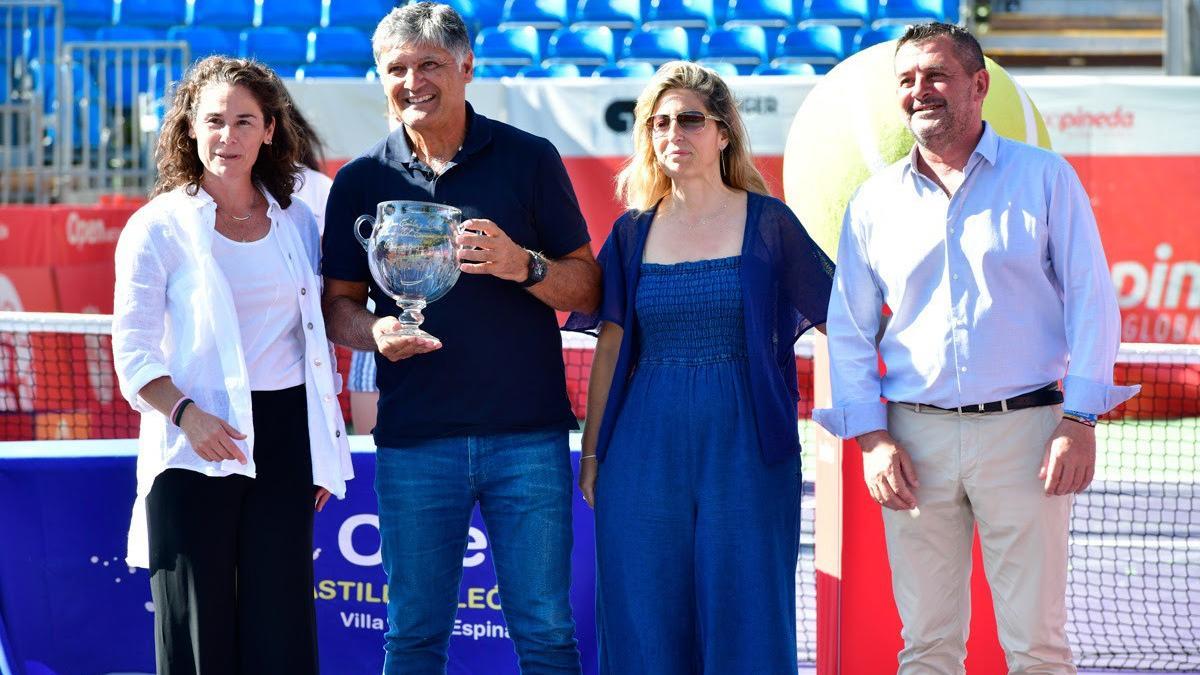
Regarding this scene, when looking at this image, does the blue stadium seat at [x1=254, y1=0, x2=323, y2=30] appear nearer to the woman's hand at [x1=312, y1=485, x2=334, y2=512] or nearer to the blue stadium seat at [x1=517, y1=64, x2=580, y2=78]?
the blue stadium seat at [x1=517, y1=64, x2=580, y2=78]

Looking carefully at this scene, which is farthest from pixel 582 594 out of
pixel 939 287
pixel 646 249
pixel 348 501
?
pixel 939 287

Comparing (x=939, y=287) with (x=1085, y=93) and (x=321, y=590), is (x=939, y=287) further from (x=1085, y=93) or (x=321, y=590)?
(x=1085, y=93)

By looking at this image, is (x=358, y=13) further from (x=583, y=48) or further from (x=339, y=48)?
(x=583, y=48)

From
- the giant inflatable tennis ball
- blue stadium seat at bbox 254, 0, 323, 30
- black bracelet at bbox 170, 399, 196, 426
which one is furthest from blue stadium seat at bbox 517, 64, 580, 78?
black bracelet at bbox 170, 399, 196, 426

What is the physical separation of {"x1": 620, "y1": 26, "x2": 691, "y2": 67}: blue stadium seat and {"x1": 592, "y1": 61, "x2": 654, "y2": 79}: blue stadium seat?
26 cm

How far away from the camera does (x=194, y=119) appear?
3326 millimetres

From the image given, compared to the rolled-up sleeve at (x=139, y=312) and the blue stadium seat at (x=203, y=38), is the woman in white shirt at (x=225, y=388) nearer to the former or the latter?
the rolled-up sleeve at (x=139, y=312)

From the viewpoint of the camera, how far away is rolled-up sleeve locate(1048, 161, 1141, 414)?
306cm

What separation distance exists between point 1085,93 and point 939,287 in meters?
7.51

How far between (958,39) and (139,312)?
210 centimetres

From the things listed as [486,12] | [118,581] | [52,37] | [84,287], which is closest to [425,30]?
[118,581]

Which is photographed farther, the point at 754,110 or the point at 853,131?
the point at 754,110

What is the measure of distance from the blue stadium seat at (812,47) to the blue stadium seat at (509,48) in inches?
97.0

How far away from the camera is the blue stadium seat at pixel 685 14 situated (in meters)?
13.7
